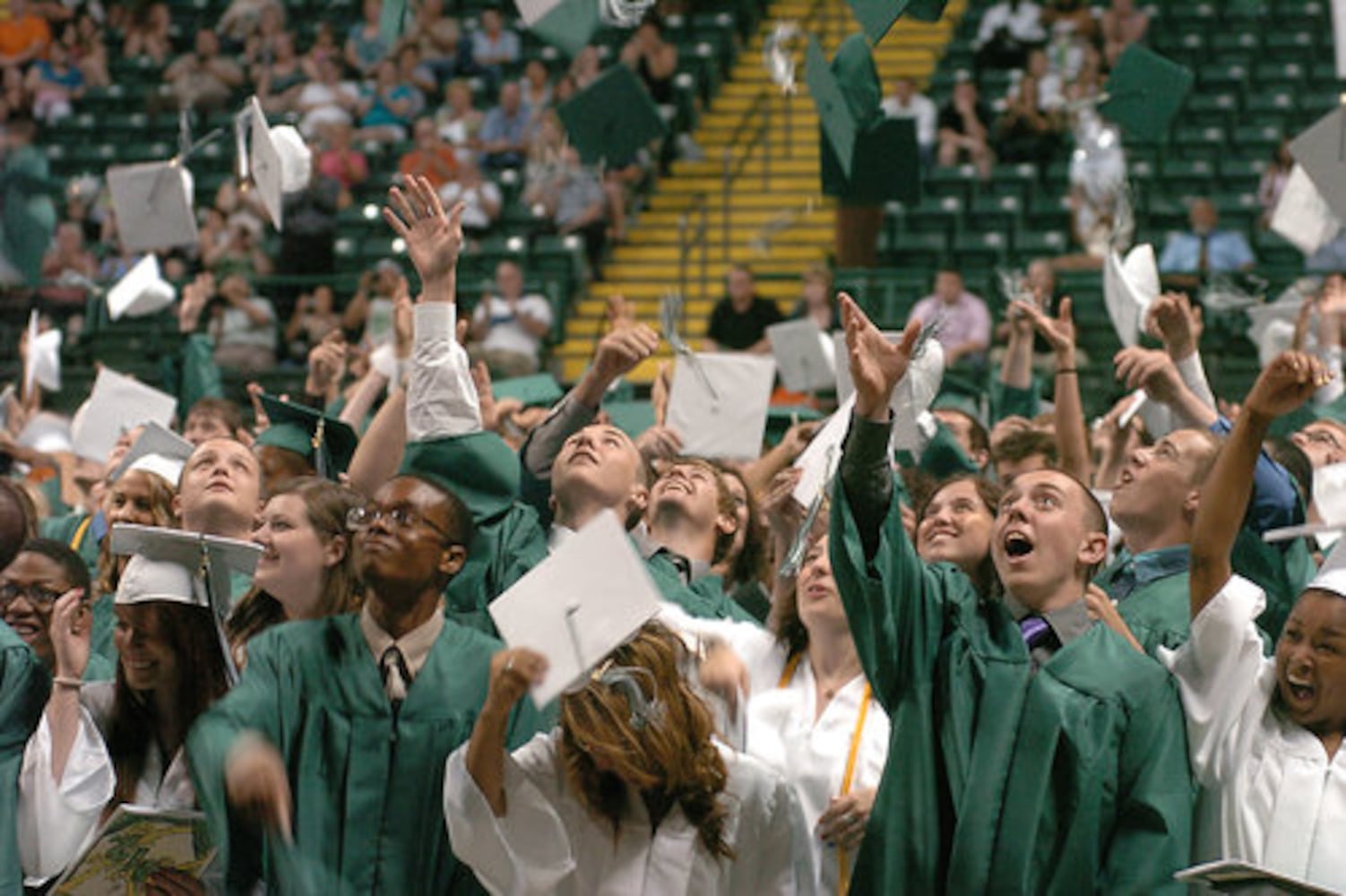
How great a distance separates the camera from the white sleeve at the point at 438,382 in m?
4.64

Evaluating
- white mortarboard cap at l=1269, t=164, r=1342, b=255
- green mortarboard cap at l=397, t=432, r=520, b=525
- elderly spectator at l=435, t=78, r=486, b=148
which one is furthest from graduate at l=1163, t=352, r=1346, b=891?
elderly spectator at l=435, t=78, r=486, b=148

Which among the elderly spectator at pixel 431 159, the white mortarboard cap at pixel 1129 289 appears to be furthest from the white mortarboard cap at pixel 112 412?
the elderly spectator at pixel 431 159

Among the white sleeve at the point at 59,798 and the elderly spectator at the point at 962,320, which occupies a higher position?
the elderly spectator at the point at 962,320

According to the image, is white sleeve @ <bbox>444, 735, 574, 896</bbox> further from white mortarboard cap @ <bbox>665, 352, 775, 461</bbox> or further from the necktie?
white mortarboard cap @ <bbox>665, 352, 775, 461</bbox>

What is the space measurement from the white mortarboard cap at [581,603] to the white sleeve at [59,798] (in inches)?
38.9

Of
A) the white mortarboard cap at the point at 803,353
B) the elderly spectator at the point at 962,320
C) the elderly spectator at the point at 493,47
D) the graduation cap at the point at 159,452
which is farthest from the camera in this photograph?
the elderly spectator at the point at 493,47

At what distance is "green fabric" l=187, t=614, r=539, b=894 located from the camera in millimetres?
3773

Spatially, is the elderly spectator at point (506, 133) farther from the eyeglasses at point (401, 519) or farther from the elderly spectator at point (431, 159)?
the eyeglasses at point (401, 519)

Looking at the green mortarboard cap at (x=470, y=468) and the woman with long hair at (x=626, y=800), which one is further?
the green mortarboard cap at (x=470, y=468)

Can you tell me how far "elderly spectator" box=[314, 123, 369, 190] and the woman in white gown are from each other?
838 centimetres

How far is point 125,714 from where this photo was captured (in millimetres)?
4121

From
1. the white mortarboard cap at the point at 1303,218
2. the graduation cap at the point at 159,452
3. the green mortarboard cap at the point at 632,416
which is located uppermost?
the white mortarboard cap at the point at 1303,218

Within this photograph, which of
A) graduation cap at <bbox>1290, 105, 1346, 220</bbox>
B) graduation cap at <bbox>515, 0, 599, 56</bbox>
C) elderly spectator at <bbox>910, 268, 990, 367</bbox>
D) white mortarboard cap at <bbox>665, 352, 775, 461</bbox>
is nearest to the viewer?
graduation cap at <bbox>1290, 105, 1346, 220</bbox>

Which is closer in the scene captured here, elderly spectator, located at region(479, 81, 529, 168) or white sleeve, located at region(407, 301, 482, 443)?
white sleeve, located at region(407, 301, 482, 443)
